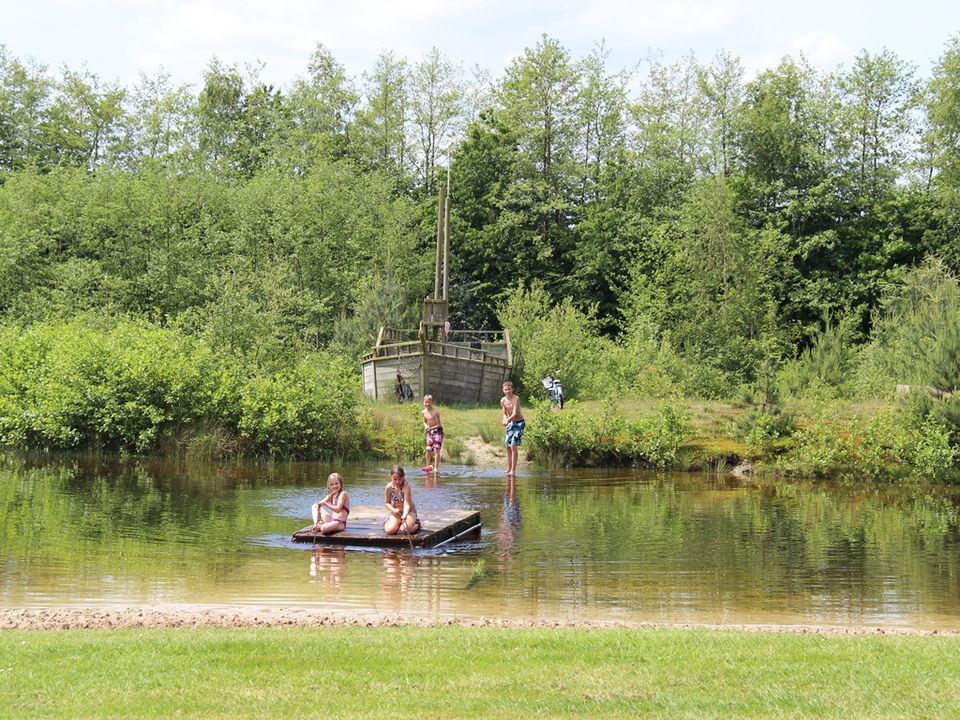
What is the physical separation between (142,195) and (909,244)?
34.4m

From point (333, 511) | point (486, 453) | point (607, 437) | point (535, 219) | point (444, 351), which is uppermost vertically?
point (535, 219)

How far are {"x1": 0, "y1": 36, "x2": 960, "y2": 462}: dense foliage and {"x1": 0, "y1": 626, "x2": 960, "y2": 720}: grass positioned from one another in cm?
2356

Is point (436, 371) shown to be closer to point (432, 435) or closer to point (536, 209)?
point (432, 435)

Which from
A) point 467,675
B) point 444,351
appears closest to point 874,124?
point 444,351

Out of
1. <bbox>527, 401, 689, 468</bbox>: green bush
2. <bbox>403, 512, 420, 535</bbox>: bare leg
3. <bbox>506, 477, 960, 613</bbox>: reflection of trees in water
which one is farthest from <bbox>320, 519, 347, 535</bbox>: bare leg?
<bbox>527, 401, 689, 468</bbox>: green bush

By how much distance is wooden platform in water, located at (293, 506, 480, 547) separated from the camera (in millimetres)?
16297

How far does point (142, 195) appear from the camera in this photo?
50.3 metres

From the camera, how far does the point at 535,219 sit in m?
57.2

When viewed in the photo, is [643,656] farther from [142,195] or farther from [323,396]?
[142,195]

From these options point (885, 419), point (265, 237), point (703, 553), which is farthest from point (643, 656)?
point (265, 237)

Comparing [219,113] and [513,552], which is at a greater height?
[219,113]

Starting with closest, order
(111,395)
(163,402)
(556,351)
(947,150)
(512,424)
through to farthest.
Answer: (512,424) < (111,395) < (163,402) < (556,351) < (947,150)

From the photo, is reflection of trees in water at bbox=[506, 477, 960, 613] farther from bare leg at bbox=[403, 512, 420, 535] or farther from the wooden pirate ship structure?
the wooden pirate ship structure

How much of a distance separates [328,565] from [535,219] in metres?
43.7
